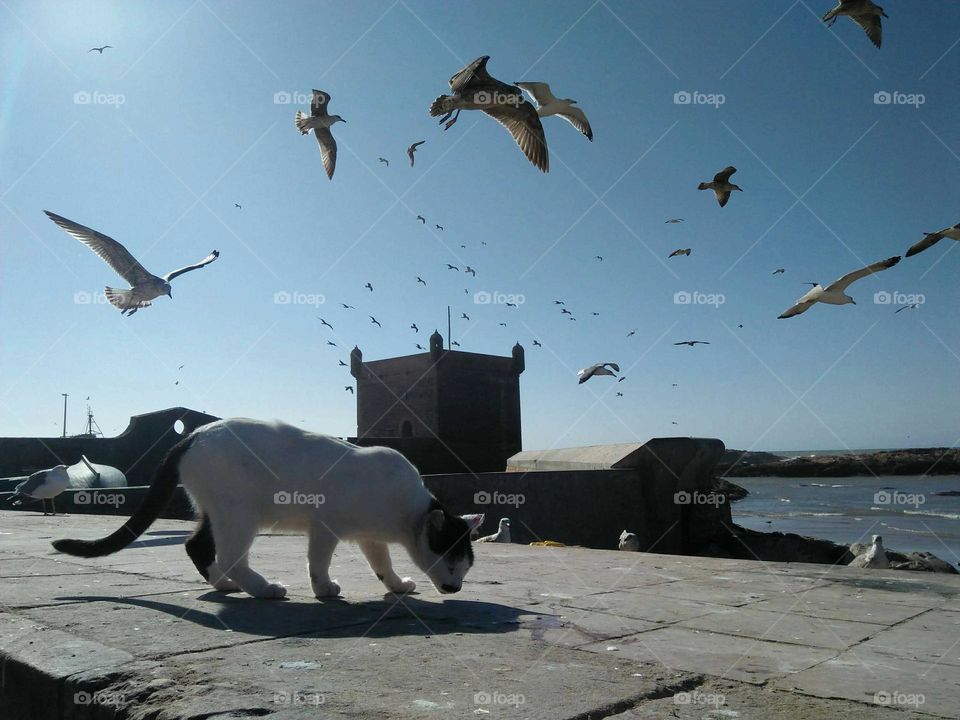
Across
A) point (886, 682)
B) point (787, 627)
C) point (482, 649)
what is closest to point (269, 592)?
point (482, 649)

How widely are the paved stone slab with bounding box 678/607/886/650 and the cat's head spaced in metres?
1.25

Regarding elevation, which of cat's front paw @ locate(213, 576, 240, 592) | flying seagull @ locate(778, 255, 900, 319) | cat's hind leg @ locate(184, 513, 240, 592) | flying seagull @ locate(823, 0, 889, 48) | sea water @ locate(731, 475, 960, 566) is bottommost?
sea water @ locate(731, 475, 960, 566)

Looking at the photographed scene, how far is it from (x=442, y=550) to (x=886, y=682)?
2251 millimetres

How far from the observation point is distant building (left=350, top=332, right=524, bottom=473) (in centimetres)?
4428

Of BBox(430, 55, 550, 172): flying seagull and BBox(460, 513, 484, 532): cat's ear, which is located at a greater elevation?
BBox(430, 55, 550, 172): flying seagull

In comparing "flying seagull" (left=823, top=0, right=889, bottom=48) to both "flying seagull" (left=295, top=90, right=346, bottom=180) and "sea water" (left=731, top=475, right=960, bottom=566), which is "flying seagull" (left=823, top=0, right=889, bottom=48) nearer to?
"flying seagull" (left=295, top=90, right=346, bottom=180)

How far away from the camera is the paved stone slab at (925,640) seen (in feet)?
8.70

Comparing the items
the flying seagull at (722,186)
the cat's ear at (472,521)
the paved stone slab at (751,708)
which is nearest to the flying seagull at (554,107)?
the flying seagull at (722,186)

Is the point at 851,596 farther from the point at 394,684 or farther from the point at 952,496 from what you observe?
the point at 952,496

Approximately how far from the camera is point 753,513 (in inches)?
1398

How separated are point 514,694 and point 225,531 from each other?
220 cm

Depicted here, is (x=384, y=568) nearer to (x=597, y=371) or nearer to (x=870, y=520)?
(x=597, y=371)

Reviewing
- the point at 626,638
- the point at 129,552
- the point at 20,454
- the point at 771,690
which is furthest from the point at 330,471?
the point at 20,454

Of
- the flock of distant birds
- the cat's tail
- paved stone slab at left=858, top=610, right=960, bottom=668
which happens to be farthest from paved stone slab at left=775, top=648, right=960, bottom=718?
the flock of distant birds
